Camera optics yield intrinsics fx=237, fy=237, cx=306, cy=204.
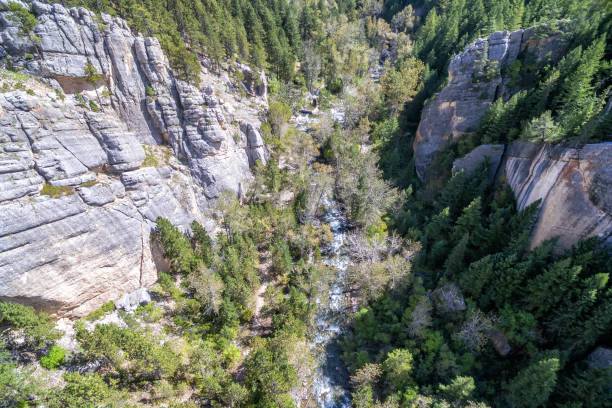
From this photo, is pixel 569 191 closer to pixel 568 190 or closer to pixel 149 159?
pixel 568 190

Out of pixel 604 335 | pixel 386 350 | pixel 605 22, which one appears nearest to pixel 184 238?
pixel 386 350

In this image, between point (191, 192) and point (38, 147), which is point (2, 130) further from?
point (191, 192)

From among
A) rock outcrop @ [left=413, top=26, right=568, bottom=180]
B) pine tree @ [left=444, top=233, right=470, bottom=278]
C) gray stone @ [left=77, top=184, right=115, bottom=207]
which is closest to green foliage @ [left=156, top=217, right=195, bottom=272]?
gray stone @ [left=77, top=184, right=115, bottom=207]

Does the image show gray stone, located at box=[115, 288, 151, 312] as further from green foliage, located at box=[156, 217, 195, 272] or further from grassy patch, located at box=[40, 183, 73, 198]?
grassy patch, located at box=[40, 183, 73, 198]

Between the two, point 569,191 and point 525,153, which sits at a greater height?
point 525,153

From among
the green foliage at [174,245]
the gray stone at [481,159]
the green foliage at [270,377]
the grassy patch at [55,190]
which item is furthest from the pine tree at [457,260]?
the grassy patch at [55,190]

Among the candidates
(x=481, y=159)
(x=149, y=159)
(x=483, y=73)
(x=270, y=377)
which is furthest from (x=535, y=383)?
(x=149, y=159)
